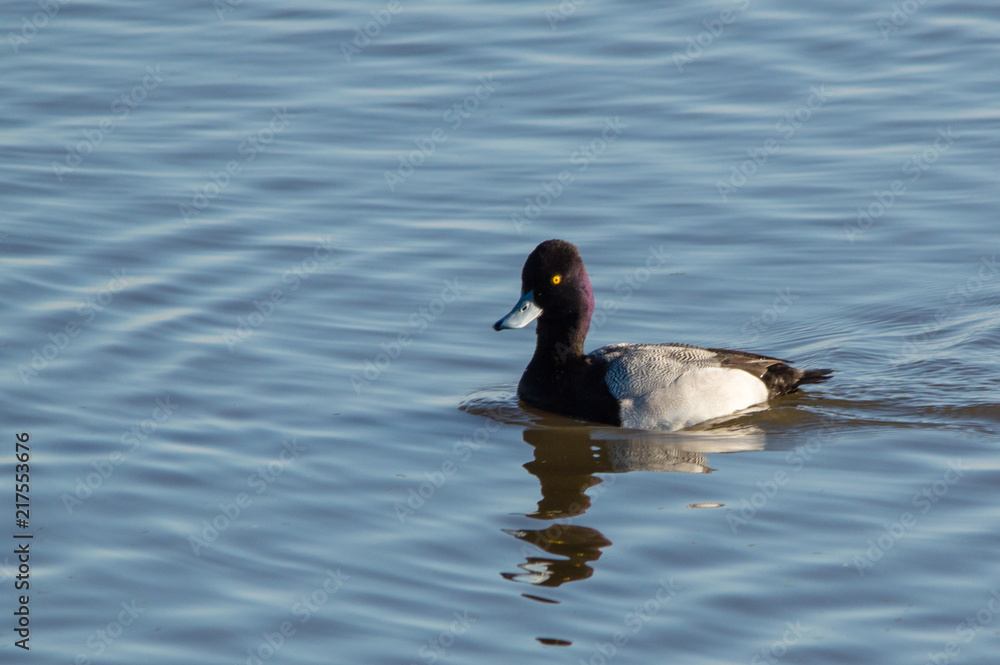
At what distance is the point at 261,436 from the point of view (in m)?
9.36

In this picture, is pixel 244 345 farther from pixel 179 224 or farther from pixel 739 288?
pixel 739 288

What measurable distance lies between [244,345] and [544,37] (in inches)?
324

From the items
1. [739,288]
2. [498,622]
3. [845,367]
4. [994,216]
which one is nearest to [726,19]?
[994,216]
